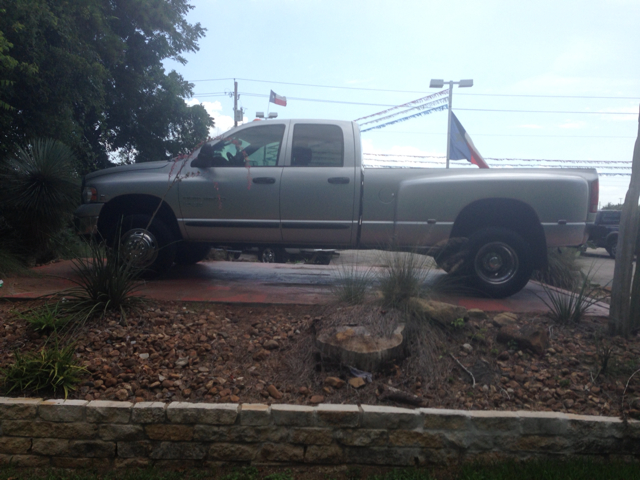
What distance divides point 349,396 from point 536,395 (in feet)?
4.30

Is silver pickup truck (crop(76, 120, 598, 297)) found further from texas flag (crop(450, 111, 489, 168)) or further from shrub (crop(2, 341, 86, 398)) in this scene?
texas flag (crop(450, 111, 489, 168))

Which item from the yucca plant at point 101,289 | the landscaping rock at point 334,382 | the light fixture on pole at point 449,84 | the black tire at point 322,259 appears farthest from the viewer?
the light fixture on pole at point 449,84

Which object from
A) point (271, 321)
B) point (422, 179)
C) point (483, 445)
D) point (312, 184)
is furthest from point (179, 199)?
point (483, 445)

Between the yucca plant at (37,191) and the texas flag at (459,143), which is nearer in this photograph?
the yucca plant at (37,191)

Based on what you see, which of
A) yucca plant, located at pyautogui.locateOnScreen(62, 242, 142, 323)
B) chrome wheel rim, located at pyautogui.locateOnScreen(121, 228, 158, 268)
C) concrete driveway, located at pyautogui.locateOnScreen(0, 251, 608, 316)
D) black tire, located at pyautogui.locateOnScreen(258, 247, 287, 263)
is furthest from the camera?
black tire, located at pyautogui.locateOnScreen(258, 247, 287, 263)

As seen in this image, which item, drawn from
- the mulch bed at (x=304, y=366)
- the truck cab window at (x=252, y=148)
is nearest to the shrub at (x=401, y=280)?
the mulch bed at (x=304, y=366)

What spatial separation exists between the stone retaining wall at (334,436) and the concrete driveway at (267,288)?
1.62 m

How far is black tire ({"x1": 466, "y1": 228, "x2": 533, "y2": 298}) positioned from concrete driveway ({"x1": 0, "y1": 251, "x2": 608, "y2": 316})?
15 cm

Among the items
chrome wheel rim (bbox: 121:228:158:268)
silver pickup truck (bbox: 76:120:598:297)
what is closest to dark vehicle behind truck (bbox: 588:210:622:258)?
silver pickup truck (bbox: 76:120:598:297)

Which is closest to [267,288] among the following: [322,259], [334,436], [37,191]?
[334,436]

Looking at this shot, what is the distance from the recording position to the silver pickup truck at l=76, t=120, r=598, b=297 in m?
5.48

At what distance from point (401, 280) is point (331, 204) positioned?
5.46ft

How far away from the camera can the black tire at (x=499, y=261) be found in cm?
542

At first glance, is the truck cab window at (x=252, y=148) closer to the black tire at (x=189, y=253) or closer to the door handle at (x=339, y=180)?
the door handle at (x=339, y=180)
